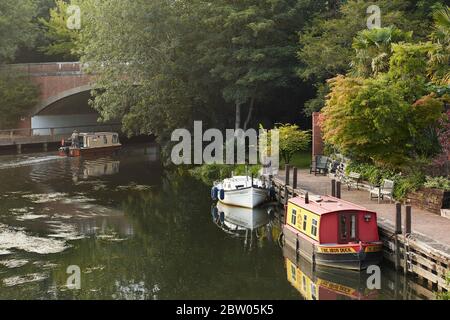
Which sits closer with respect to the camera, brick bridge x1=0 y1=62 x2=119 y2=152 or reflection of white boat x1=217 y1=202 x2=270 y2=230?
reflection of white boat x1=217 y1=202 x2=270 y2=230

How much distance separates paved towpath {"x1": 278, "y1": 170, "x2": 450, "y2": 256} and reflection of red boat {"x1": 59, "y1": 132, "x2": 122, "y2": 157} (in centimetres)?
2987

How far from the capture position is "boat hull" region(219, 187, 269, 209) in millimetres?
32625

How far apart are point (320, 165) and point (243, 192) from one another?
670 cm

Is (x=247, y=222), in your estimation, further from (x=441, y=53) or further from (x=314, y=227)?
(x=441, y=53)

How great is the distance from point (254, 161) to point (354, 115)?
16.6 m

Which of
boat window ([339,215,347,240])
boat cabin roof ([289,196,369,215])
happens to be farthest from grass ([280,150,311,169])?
boat window ([339,215,347,240])

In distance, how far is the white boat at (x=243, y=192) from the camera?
3266 cm

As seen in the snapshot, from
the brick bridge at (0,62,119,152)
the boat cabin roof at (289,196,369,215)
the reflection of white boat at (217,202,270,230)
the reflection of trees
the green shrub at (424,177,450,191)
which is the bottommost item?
the reflection of trees

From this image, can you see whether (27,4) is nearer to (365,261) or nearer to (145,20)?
(145,20)

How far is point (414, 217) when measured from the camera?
24281 mm

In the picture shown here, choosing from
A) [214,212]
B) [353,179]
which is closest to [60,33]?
[214,212]

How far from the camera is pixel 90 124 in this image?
76.4 meters

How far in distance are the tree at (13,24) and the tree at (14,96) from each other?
235 cm

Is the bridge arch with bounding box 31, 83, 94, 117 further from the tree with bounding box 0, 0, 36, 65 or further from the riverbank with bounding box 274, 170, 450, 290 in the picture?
the riverbank with bounding box 274, 170, 450, 290
